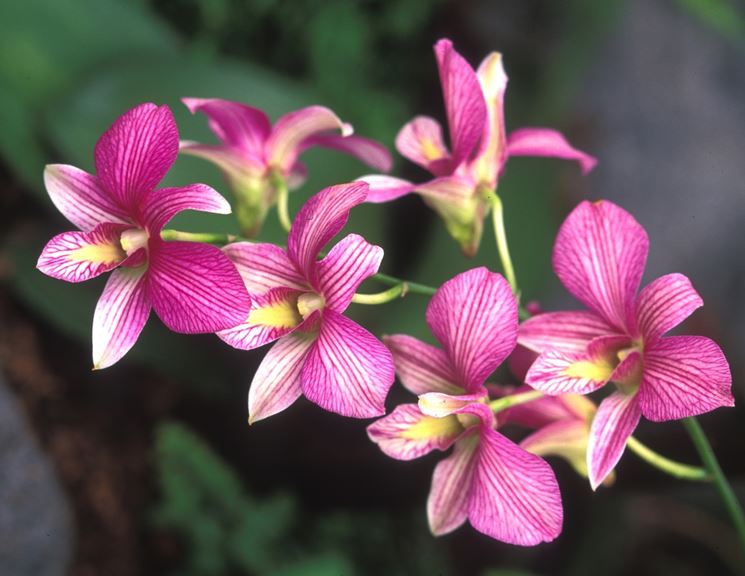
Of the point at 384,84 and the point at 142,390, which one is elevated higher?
the point at 384,84

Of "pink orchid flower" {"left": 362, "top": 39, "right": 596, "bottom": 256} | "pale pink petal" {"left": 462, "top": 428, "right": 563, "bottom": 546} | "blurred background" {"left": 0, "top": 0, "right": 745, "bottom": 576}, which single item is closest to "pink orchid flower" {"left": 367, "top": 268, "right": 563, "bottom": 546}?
"pale pink petal" {"left": 462, "top": 428, "right": 563, "bottom": 546}

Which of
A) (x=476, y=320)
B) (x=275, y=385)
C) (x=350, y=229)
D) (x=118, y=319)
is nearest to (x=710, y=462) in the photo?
(x=476, y=320)

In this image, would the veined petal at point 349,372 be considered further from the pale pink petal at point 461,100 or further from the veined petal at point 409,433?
the pale pink petal at point 461,100

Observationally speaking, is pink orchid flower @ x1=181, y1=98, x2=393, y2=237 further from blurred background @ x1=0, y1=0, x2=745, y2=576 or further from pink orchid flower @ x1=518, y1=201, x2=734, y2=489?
blurred background @ x1=0, y1=0, x2=745, y2=576

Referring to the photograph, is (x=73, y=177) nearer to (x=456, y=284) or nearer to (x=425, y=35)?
(x=456, y=284)

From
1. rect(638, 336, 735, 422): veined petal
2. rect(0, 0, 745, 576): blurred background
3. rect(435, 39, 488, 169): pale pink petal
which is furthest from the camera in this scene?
rect(0, 0, 745, 576): blurred background

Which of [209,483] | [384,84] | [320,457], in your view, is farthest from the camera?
[384,84]

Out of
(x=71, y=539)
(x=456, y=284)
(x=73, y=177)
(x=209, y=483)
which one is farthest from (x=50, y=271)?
(x=209, y=483)

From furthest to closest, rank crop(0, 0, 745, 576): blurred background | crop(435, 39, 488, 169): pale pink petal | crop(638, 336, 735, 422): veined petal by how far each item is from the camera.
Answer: crop(0, 0, 745, 576): blurred background, crop(435, 39, 488, 169): pale pink petal, crop(638, 336, 735, 422): veined petal
